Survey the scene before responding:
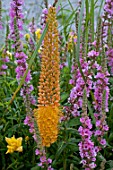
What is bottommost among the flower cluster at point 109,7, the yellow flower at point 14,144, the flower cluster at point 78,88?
the yellow flower at point 14,144

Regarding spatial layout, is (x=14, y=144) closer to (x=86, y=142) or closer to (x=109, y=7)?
(x=86, y=142)

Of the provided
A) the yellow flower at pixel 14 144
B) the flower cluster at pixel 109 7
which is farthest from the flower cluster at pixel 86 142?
the flower cluster at pixel 109 7

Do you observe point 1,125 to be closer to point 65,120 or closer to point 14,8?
point 65,120

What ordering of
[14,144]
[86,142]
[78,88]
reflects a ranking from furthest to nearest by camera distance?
[14,144], [78,88], [86,142]

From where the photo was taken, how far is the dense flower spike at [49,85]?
1247 millimetres

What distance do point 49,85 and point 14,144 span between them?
564mm

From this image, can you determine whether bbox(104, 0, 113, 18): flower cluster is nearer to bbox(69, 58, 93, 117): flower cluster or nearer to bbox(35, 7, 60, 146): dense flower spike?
bbox(69, 58, 93, 117): flower cluster

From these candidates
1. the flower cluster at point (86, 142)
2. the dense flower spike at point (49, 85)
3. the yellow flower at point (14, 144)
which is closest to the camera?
the dense flower spike at point (49, 85)

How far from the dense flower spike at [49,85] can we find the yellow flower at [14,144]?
0.42m

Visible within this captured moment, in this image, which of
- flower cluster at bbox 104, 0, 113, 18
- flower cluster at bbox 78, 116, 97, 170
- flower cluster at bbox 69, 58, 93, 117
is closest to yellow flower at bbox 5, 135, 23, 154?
flower cluster at bbox 69, 58, 93, 117

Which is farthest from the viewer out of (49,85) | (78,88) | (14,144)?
(14,144)

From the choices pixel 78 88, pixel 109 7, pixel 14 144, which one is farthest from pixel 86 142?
pixel 109 7

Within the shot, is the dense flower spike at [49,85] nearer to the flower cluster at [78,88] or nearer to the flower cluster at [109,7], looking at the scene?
the flower cluster at [78,88]

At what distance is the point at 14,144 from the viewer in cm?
182
